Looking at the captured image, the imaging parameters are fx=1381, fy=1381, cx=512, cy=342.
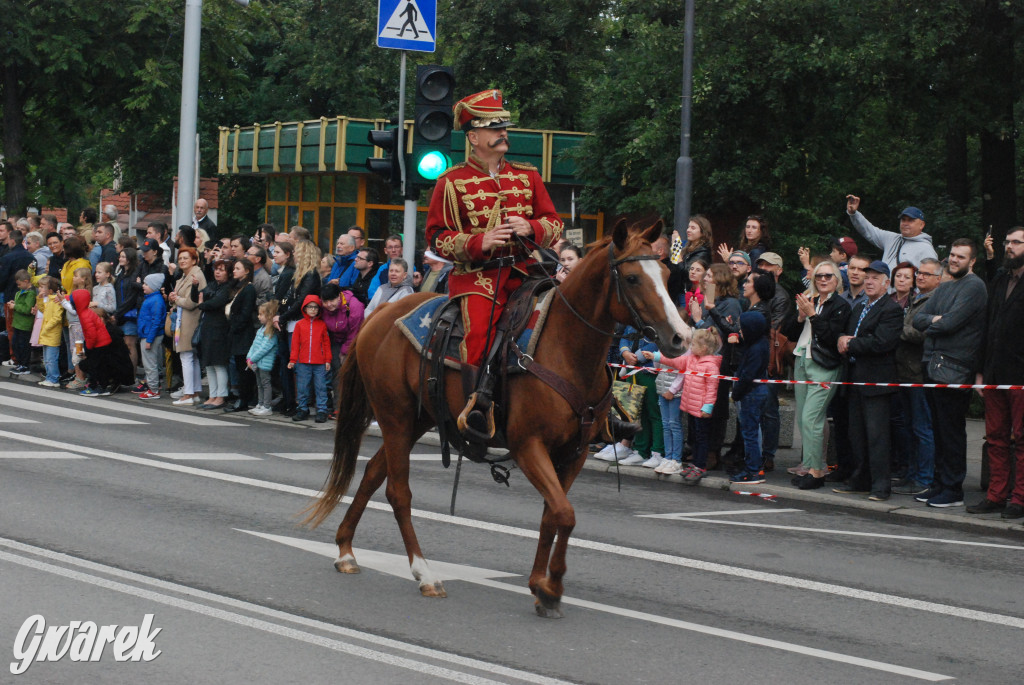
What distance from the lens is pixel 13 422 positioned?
49.7 feet

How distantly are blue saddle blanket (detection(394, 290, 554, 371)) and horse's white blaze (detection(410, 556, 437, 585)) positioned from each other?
1109mm

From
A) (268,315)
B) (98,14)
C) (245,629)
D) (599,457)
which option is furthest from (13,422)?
(98,14)

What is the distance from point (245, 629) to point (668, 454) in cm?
766

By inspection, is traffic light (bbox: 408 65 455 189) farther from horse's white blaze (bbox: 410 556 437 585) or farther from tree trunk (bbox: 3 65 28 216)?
tree trunk (bbox: 3 65 28 216)

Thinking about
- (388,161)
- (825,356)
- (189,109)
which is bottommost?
(825,356)

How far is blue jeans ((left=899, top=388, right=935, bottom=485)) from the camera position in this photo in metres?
12.7

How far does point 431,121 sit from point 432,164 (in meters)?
0.50

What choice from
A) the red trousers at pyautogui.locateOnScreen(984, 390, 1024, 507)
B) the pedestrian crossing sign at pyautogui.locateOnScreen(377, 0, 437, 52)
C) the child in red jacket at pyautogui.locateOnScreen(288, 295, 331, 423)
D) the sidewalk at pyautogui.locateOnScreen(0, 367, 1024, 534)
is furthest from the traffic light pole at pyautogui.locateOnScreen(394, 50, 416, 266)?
the red trousers at pyautogui.locateOnScreen(984, 390, 1024, 507)

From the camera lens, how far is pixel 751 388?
13.2 meters

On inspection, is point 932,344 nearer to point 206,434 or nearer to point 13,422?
point 206,434

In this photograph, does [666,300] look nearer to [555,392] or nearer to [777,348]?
[555,392]

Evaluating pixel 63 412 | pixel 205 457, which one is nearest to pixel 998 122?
pixel 205 457

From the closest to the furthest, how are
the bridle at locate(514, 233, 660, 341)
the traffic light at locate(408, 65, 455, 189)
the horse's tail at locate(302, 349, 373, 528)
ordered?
1. the bridle at locate(514, 233, 660, 341)
2. the horse's tail at locate(302, 349, 373, 528)
3. the traffic light at locate(408, 65, 455, 189)

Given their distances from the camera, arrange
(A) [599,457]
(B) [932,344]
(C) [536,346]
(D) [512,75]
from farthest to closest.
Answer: (D) [512,75], (A) [599,457], (B) [932,344], (C) [536,346]
